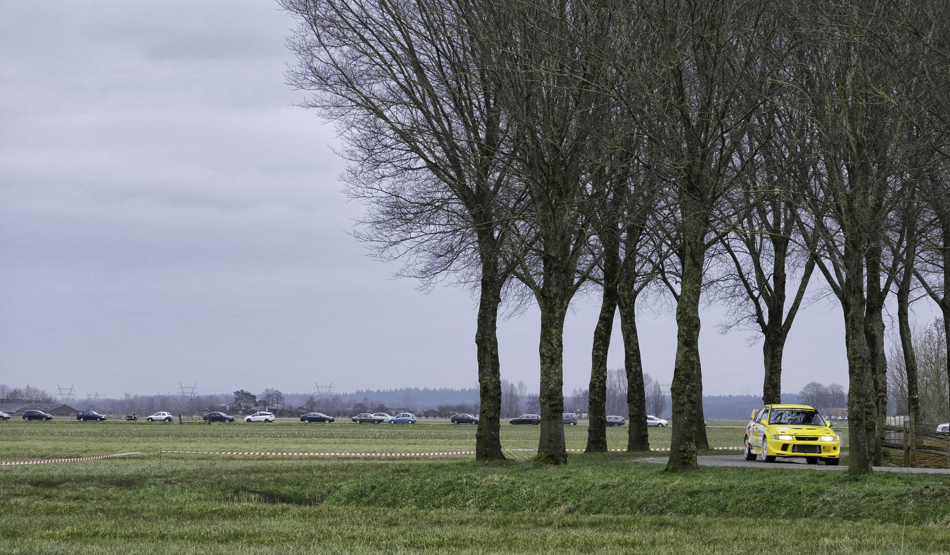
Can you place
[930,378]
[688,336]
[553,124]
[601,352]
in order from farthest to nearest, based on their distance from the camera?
[930,378]
[601,352]
[553,124]
[688,336]

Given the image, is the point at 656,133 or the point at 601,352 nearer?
the point at 656,133

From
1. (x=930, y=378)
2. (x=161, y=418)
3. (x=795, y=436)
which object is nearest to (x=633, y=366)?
(x=795, y=436)

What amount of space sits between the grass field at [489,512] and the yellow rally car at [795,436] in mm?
4379

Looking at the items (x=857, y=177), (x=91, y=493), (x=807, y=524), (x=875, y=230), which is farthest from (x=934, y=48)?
(x=91, y=493)

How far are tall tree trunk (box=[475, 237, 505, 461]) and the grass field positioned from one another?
0.82 m

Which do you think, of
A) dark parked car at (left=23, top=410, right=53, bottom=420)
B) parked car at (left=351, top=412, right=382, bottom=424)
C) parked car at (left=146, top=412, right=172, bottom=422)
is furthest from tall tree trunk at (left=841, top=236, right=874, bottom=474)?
dark parked car at (left=23, top=410, right=53, bottom=420)

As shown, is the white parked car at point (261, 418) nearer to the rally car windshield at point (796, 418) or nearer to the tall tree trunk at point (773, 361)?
the tall tree trunk at point (773, 361)

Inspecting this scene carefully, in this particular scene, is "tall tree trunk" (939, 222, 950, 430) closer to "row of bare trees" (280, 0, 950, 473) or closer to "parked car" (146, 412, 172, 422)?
"row of bare trees" (280, 0, 950, 473)

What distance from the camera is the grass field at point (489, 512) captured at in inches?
492

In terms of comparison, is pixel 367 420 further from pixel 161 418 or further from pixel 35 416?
pixel 35 416

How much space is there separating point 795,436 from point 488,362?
8247mm

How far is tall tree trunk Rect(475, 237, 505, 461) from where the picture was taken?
1046 inches

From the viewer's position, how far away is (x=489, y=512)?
18.1m

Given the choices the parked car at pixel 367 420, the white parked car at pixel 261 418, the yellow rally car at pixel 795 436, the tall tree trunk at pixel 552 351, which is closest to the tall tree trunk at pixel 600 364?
the yellow rally car at pixel 795 436
